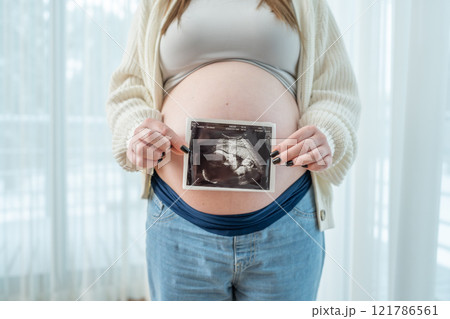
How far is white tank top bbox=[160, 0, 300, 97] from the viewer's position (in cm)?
48

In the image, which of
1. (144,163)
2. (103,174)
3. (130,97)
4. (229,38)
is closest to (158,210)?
(144,163)

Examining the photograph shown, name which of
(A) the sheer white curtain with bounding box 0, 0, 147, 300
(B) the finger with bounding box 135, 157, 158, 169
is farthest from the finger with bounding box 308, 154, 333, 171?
(A) the sheer white curtain with bounding box 0, 0, 147, 300

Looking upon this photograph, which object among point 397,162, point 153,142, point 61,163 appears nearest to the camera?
point 153,142

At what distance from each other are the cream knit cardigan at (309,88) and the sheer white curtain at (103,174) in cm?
21

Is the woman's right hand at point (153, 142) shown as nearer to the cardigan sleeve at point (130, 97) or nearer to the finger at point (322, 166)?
the cardigan sleeve at point (130, 97)

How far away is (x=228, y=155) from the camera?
0.47 meters

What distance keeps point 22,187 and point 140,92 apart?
0.71 metres

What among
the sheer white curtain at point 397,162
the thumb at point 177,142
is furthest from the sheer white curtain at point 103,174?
the thumb at point 177,142

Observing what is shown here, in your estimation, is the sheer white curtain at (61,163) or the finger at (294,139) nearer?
the finger at (294,139)

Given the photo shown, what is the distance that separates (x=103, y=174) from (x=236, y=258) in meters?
0.68

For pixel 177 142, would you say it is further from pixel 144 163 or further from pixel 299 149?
pixel 299 149

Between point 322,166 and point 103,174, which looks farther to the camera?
point 103,174

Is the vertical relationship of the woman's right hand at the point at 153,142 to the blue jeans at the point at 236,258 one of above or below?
above

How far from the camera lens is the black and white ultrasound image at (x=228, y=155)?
1.52 ft
